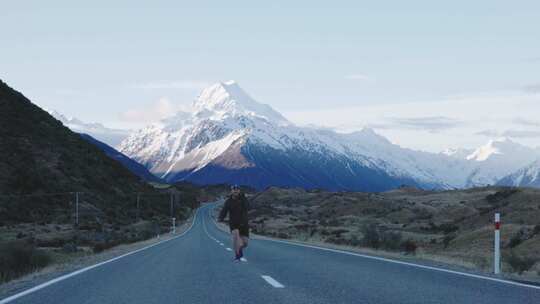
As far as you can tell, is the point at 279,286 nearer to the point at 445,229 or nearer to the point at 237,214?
the point at 237,214

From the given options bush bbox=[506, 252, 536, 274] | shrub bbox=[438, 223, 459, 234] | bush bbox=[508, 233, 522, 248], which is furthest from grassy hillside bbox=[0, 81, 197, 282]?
shrub bbox=[438, 223, 459, 234]

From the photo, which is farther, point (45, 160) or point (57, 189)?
point (45, 160)

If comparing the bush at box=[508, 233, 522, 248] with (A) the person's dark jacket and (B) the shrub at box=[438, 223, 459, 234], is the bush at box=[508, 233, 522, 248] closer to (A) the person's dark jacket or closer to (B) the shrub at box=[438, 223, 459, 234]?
(B) the shrub at box=[438, 223, 459, 234]

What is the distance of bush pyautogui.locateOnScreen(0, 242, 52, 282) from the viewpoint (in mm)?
21344

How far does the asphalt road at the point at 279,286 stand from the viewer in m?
11.4

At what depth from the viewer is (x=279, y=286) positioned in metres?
13.1

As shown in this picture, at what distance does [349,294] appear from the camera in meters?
11.9

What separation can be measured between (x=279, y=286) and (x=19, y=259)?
12573mm

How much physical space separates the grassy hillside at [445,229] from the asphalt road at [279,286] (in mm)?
4316

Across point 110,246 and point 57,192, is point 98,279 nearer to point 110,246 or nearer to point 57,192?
point 110,246

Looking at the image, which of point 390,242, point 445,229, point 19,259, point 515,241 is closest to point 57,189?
point 445,229

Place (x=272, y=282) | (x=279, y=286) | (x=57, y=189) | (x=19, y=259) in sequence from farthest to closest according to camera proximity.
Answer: (x=57, y=189) → (x=19, y=259) → (x=272, y=282) → (x=279, y=286)

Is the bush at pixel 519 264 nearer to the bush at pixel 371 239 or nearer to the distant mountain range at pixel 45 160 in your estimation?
the bush at pixel 371 239

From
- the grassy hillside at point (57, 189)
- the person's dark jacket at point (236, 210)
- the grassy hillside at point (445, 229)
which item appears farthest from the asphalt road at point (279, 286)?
the grassy hillside at point (57, 189)
